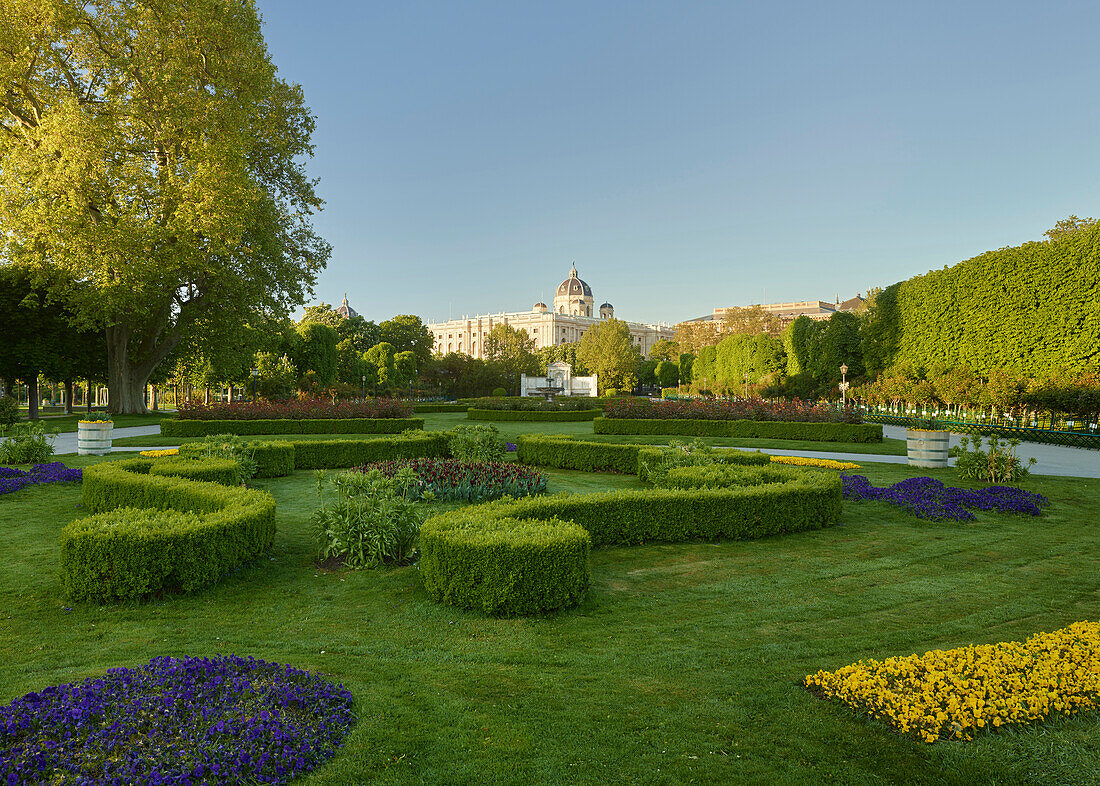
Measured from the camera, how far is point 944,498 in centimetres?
869

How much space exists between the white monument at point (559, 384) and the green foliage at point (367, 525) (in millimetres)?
42245

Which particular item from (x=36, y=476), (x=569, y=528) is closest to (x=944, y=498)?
(x=569, y=528)

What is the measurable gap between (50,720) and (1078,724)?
478cm

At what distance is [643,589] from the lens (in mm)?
5383

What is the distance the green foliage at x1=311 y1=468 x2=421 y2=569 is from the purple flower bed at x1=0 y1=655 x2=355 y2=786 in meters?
2.66

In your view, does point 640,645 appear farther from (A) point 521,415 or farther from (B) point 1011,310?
(B) point 1011,310

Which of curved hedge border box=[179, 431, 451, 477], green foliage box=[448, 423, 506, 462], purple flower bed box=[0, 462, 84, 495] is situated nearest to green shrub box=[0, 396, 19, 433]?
purple flower bed box=[0, 462, 84, 495]

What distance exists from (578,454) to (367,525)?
7.29m

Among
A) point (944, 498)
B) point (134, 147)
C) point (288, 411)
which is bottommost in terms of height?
point (944, 498)

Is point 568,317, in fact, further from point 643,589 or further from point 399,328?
point 643,589

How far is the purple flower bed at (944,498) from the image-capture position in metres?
8.12

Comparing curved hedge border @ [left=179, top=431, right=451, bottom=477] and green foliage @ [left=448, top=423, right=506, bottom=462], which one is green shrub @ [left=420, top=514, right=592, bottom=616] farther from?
curved hedge border @ [left=179, top=431, right=451, bottom=477]

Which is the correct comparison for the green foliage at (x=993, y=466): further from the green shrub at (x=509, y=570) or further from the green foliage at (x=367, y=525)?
the green foliage at (x=367, y=525)

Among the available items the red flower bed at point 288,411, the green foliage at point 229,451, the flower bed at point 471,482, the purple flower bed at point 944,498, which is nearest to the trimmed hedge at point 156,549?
the flower bed at point 471,482
